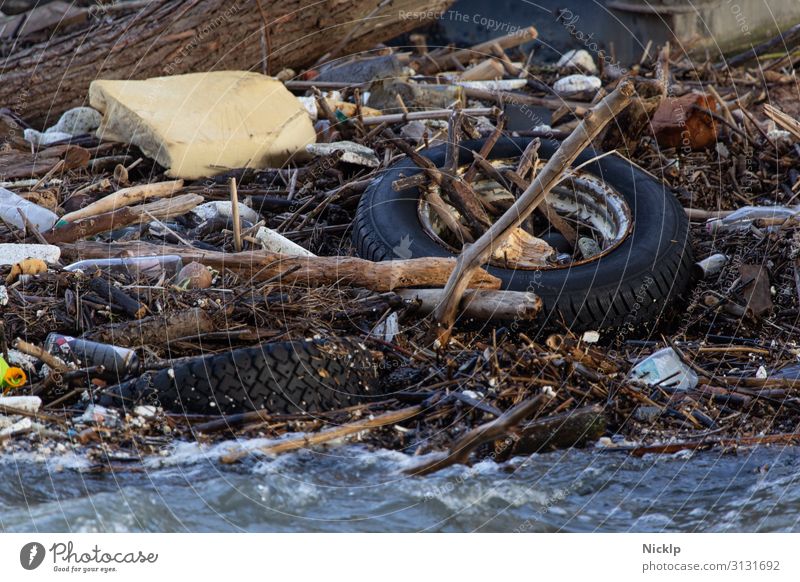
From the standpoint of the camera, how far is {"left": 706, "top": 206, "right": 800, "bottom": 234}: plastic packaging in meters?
5.53

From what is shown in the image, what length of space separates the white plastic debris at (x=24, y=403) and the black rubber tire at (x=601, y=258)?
1.85m

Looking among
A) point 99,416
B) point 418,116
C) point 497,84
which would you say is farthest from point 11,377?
point 497,84

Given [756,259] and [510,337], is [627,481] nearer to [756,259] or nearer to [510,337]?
[510,337]

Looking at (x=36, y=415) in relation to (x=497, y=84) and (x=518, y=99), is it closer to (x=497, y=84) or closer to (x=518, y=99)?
(x=518, y=99)

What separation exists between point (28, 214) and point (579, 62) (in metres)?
4.94

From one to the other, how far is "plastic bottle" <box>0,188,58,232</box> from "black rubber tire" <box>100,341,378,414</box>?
178cm

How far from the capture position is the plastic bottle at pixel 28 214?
515 cm

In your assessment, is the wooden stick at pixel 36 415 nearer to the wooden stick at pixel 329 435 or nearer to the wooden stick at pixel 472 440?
the wooden stick at pixel 329 435

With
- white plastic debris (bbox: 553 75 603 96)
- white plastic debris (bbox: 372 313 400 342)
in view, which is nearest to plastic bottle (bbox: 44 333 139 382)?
white plastic debris (bbox: 372 313 400 342)

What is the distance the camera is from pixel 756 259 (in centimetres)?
520

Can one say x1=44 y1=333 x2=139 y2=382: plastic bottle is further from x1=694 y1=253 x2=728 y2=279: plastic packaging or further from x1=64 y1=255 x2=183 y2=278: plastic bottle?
x1=694 y1=253 x2=728 y2=279: plastic packaging

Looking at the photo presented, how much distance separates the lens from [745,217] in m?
5.61

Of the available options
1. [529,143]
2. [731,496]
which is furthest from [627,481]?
[529,143]
